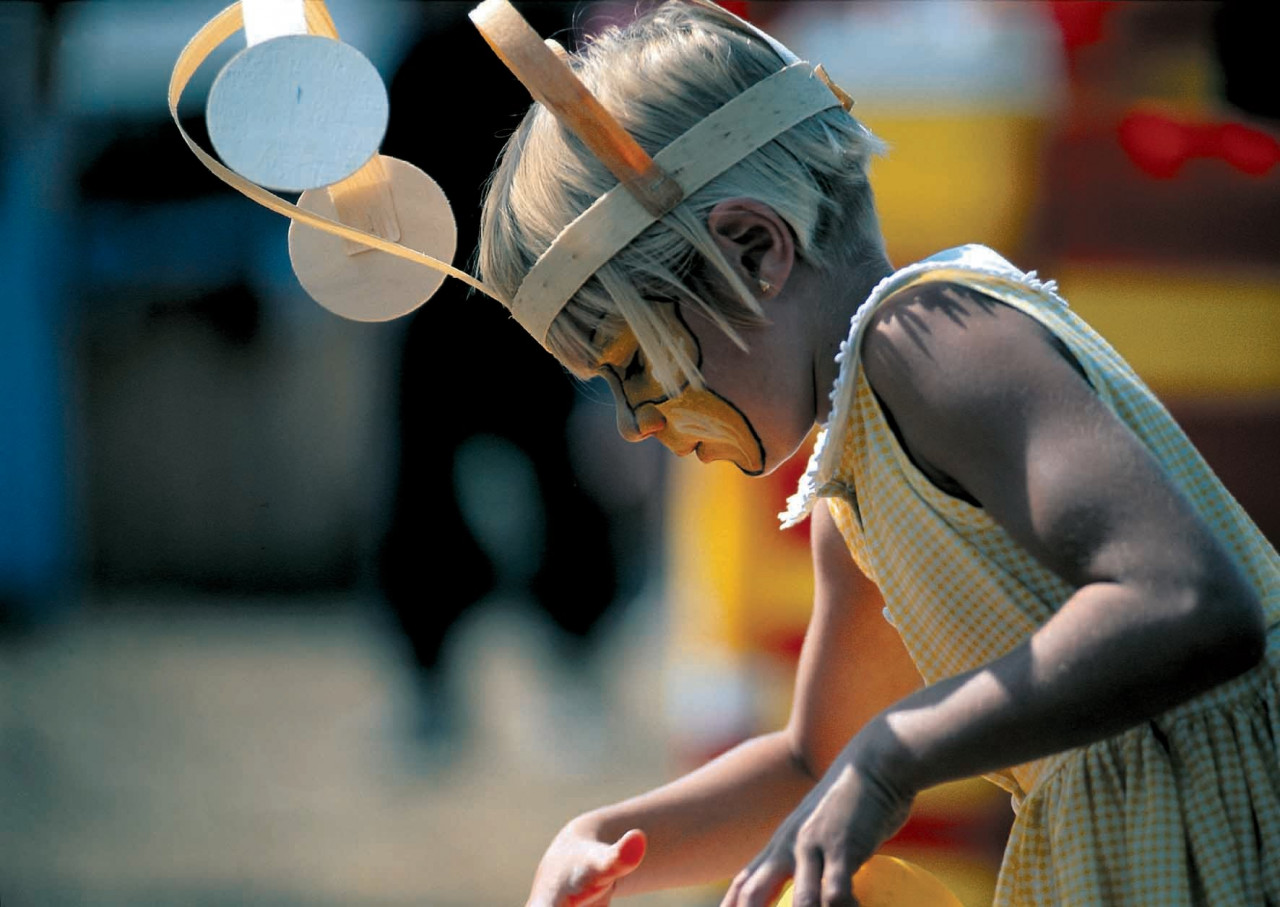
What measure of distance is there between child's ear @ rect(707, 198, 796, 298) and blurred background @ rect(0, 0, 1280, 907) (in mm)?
440

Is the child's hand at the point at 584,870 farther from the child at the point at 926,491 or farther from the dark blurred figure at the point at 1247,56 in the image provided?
the dark blurred figure at the point at 1247,56

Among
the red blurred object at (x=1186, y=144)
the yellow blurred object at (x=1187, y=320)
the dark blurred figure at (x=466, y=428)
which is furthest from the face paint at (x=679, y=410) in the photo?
the dark blurred figure at (x=466, y=428)

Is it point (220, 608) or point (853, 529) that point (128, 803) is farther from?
point (853, 529)

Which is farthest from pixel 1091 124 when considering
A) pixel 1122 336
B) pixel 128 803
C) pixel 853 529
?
pixel 128 803

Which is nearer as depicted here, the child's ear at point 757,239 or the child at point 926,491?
the child at point 926,491

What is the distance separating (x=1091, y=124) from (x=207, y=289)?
392 cm

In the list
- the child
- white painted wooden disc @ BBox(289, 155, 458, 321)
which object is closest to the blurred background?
white painted wooden disc @ BBox(289, 155, 458, 321)

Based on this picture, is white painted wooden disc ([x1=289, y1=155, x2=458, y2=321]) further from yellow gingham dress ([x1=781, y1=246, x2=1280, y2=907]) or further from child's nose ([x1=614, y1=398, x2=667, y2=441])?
yellow gingham dress ([x1=781, y1=246, x2=1280, y2=907])

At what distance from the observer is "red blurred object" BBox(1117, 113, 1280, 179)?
7.32ft

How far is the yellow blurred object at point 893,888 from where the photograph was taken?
1093 millimetres

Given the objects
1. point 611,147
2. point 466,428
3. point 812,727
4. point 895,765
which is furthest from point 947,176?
point 466,428

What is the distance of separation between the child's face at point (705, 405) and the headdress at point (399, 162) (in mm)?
69

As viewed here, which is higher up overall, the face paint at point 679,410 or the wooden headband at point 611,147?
the wooden headband at point 611,147

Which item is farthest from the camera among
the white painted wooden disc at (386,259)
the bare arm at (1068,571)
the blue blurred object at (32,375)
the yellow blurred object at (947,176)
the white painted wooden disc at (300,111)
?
the blue blurred object at (32,375)
